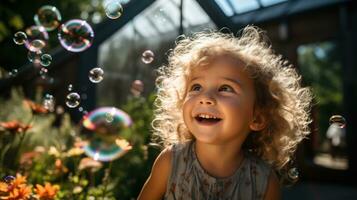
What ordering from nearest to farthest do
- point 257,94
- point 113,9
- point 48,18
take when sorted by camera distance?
point 257,94 < point 113,9 < point 48,18

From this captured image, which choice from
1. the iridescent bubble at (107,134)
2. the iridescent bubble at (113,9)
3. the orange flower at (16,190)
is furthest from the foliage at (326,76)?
the orange flower at (16,190)

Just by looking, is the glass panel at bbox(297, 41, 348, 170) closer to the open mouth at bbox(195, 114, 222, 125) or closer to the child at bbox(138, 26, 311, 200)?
the child at bbox(138, 26, 311, 200)

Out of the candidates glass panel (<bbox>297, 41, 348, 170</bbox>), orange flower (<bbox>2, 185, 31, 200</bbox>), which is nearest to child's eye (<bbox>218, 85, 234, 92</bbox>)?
orange flower (<bbox>2, 185, 31, 200</bbox>)

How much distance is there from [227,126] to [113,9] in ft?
4.61

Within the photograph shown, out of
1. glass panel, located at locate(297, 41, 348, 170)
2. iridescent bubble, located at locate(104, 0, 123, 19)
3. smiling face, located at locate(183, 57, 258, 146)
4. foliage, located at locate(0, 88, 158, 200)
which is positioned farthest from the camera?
glass panel, located at locate(297, 41, 348, 170)

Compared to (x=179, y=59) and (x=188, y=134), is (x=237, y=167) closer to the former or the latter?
(x=188, y=134)

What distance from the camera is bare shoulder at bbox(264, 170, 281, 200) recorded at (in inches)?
82.1

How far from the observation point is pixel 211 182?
6.75ft

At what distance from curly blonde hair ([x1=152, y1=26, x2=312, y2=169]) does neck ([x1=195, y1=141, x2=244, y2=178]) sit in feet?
0.70

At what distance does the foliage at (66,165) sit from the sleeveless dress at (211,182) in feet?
1.63

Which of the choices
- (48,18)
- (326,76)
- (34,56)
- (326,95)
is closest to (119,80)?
(48,18)

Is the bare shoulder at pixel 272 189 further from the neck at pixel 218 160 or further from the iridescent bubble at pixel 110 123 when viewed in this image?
the iridescent bubble at pixel 110 123

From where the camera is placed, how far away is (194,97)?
1.96 metres

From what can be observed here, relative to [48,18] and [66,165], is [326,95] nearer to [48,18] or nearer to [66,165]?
[66,165]
